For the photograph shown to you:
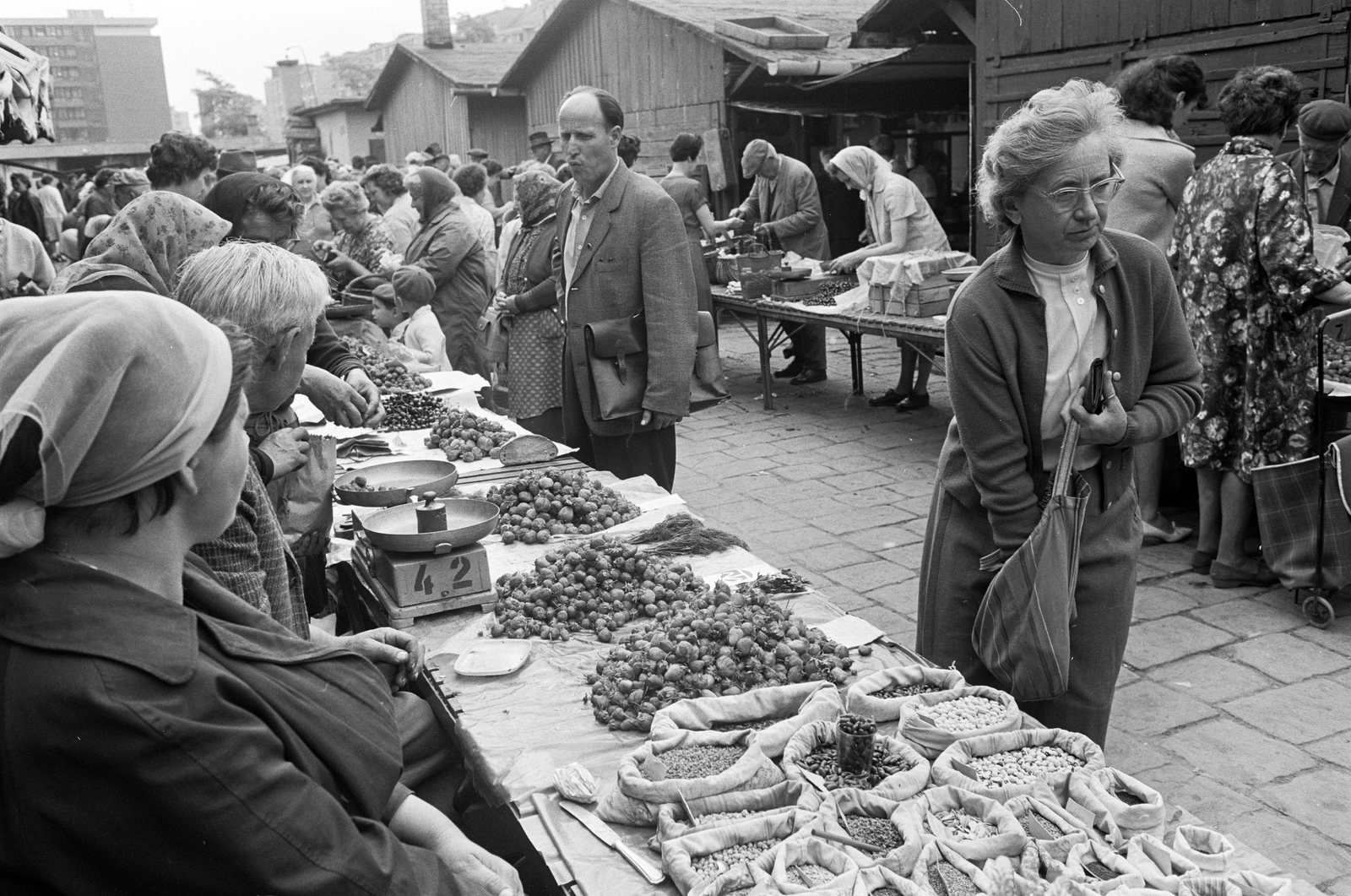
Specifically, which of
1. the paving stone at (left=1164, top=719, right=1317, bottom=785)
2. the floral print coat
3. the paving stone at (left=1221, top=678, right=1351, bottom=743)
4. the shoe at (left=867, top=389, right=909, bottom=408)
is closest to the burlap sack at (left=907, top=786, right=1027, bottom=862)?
the paving stone at (left=1164, top=719, right=1317, bottom=785)

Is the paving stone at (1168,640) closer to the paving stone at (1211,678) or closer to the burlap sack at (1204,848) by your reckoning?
the paving stone at (1211,678)

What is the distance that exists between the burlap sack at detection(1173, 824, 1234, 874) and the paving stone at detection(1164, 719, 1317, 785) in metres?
1.68

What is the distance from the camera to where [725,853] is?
75.8 inches

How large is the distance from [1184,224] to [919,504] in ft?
7.03

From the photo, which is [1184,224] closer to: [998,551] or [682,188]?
[998,551]

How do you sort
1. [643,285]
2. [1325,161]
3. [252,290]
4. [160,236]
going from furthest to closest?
[1325,161] < [643,285] < [160,236] < [252,290]

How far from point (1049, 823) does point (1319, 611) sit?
307 centimetres

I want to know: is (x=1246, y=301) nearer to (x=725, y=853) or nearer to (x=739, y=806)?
(x=739, y=806)

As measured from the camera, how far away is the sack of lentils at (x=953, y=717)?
2191mm

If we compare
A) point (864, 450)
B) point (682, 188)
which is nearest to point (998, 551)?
point (864, 450)

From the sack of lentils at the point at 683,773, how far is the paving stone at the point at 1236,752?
198 cm

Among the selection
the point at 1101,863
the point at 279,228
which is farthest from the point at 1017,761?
the point at 279,228

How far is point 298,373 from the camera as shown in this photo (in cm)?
273

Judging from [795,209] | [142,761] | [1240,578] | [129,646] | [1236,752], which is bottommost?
[1236,752]
